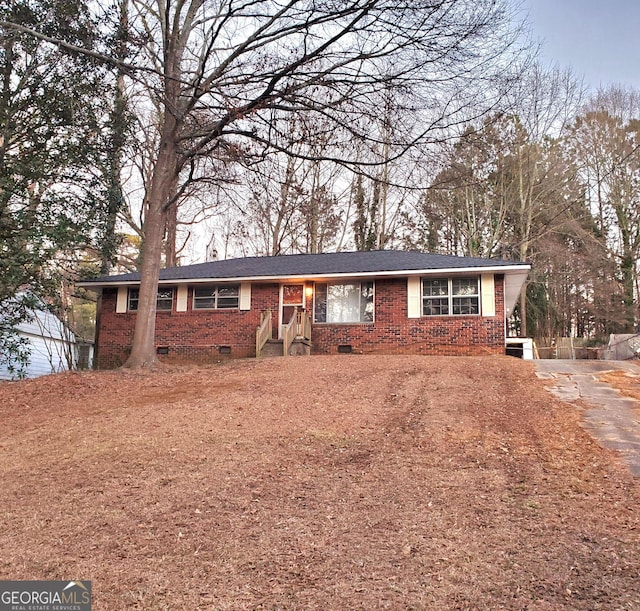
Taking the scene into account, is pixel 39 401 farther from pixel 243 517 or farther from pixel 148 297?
pixel 243 517

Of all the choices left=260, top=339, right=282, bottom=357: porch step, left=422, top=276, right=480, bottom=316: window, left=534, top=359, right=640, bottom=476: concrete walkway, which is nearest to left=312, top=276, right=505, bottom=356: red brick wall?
left=422, top=276, right=480, bottom=316: window

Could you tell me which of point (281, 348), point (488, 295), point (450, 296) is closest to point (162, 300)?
point (281, 348)

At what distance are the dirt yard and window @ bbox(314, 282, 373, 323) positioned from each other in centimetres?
755

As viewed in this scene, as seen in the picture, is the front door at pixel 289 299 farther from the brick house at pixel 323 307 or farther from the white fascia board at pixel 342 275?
the white fascia board at pixel 342 275

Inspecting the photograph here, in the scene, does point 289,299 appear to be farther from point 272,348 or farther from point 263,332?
point 272,348

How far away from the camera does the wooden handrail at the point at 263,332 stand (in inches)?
569

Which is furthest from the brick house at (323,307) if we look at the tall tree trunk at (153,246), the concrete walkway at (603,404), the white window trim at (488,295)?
the tall tree trunk at (153,246)

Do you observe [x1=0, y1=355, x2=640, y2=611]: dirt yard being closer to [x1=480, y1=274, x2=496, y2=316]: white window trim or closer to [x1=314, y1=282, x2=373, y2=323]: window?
[x1=480, y1=274, x2=496, y2=316]: white window trim

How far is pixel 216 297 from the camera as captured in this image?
53.2 feet

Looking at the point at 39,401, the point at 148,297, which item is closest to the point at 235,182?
the point at 148,297

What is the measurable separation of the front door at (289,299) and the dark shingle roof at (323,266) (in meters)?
0.58

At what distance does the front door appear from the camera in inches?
619

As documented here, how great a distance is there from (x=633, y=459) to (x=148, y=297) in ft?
31.6

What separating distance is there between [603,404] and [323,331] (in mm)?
8923
